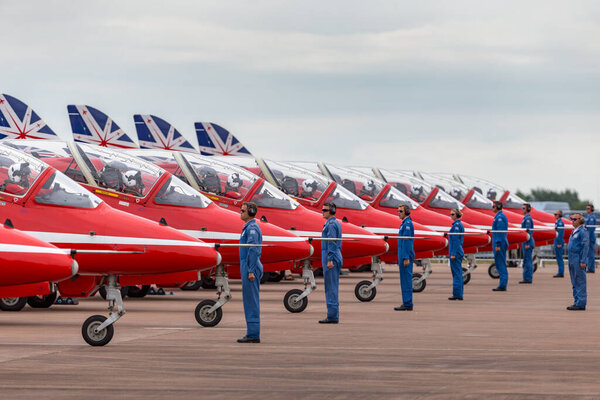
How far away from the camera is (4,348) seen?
13984mm

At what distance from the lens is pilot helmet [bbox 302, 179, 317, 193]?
28.0m

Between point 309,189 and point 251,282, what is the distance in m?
12.9

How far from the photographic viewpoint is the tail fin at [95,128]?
3219 centimetres

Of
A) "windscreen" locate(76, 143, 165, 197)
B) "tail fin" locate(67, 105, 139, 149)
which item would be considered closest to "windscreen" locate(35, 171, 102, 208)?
"windscreen" locate(76, 143, 165, 197)

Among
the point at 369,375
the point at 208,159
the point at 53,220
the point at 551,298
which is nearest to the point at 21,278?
the point at 53,220

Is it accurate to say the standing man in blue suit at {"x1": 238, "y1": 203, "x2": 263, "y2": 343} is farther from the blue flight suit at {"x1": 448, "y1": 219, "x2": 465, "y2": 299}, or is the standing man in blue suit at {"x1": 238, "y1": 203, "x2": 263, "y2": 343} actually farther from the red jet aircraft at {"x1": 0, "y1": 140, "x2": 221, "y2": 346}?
the blue flight suit at {"x1": 448, "y1": 219, "x2": 465, "y2": 299}

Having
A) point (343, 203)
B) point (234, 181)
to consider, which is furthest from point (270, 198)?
point (343, 203)

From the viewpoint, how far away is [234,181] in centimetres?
2508

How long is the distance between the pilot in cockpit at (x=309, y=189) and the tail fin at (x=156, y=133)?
27.7 feet

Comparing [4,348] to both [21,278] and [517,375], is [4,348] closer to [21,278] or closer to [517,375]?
[21,278]

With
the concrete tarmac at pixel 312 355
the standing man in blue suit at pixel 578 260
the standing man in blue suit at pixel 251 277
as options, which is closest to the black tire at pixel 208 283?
the concrete tarmac at pixel 312 355

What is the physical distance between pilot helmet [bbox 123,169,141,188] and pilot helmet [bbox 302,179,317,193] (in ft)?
23.7

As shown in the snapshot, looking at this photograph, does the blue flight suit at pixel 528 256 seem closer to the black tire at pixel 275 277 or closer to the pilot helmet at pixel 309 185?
the black tire at pixel 275 277

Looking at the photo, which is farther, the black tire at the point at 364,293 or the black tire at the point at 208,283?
the black tire at the point at 208,283
